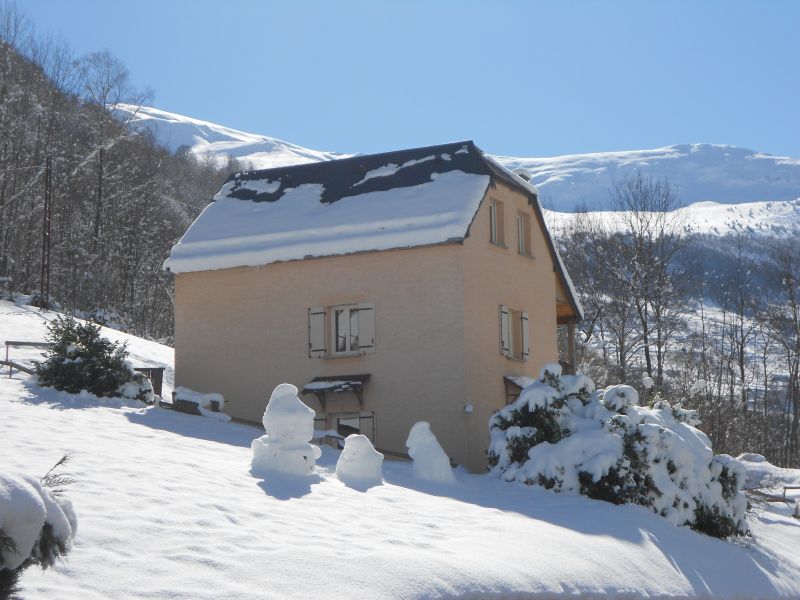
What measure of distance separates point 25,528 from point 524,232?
73.5 ft

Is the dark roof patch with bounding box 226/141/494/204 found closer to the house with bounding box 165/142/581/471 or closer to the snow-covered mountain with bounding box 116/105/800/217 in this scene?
the house with bounding box 165/142/581/471

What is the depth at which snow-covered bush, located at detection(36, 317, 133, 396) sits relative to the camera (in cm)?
1938

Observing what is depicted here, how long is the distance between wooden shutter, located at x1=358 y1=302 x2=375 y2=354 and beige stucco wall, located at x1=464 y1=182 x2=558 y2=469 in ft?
7.29

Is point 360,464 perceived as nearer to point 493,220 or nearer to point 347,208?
point 347,208

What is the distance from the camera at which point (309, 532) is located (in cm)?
1114

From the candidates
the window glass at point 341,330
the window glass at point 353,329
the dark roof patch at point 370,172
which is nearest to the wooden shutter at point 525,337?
the dark roof patch at point 370,172

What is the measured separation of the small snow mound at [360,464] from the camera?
1548 cm

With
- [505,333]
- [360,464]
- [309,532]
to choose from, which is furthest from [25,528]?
[505,333]

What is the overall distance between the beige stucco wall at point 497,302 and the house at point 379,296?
0.16 ft

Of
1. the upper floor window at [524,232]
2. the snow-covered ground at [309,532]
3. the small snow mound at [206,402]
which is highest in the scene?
the upper floor window at [524,232]

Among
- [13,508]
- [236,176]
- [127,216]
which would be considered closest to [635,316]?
[236,176]

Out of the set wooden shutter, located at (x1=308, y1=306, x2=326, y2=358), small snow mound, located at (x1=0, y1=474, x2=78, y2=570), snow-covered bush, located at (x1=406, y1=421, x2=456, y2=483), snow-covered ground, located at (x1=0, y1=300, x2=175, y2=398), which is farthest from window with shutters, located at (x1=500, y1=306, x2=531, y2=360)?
small snow mound, located at (x1=0, y1=474, x2=78, y2=570)

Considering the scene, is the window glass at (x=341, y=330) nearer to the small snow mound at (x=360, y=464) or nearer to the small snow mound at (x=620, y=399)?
the small snow mound at (x=620, y=399)

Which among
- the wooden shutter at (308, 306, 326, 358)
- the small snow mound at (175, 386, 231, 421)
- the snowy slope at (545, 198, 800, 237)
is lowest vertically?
the small snow mound at (175, 386, 231, 421)
